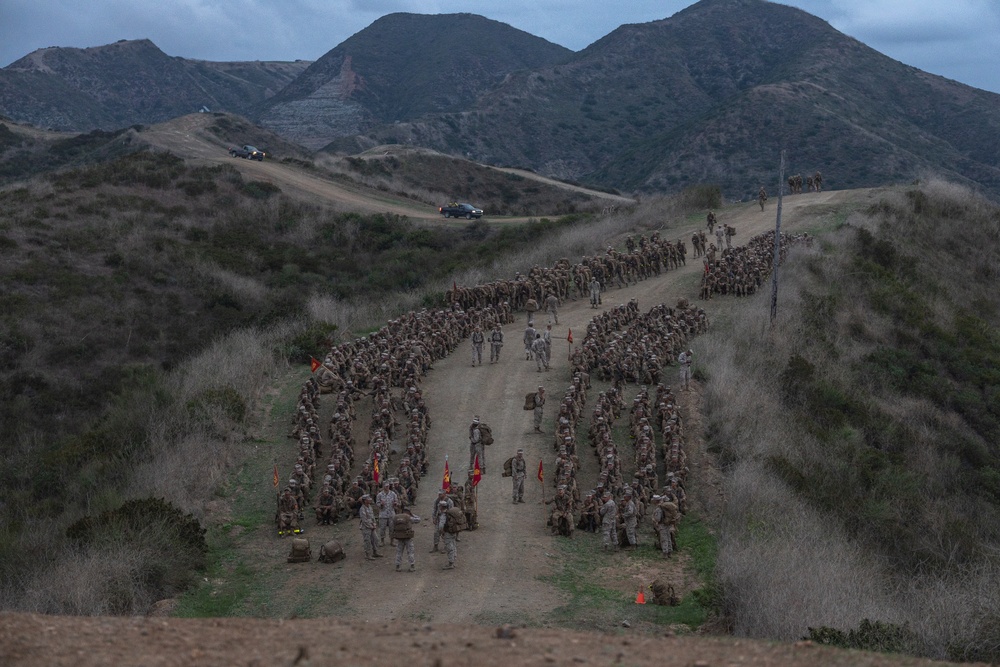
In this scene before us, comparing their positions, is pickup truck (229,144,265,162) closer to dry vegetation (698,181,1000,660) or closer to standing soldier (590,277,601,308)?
dry vegetation (698,181,1000,660)

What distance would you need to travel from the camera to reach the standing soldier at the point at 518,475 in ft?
67.4

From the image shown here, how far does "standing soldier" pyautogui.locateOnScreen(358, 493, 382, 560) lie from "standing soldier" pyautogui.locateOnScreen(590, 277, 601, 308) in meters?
18.4

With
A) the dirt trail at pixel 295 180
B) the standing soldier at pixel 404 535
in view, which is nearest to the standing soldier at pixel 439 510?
the standing soldier at pixel 404 535

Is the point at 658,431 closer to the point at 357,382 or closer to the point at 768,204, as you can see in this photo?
the point at 357,382

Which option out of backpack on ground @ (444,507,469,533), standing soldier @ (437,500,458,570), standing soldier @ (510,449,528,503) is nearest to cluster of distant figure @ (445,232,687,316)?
standing soldier @ (510,449,528,503)

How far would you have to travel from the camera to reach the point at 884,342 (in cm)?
3494

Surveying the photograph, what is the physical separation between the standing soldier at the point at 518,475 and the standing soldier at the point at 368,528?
364cm

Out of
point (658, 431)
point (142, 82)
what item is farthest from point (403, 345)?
point (142, 82)

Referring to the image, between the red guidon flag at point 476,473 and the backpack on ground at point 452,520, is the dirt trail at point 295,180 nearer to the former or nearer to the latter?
the red guidon flag at point 476,473

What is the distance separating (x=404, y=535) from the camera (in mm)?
17094

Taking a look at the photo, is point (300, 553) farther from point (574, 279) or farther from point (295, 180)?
point (295, 180)

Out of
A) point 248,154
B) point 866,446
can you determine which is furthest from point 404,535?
point 248,154

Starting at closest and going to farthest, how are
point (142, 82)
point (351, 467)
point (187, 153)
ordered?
point (351, 467) → point (187, 153) → point (142, 82)

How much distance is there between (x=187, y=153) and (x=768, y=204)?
43707 millimetres
